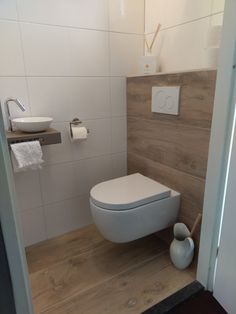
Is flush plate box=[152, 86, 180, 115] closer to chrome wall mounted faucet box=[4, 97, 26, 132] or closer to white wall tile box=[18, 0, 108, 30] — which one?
white wall tile box=[18, 0, 108, 30]

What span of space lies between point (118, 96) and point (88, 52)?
397 millimetres

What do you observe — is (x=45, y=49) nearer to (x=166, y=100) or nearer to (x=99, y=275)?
(x=166, y=100)

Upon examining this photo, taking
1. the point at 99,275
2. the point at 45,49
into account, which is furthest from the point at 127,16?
the point at 99,275

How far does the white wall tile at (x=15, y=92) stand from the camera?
1.38 m

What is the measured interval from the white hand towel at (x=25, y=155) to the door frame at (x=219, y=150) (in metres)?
0.97

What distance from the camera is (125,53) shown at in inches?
68.4

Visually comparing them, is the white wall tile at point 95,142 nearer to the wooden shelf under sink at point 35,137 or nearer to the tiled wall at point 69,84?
the tiled wall at point 69,84

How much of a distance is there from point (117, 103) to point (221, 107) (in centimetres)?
95

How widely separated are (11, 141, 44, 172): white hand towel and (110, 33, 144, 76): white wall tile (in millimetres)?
848

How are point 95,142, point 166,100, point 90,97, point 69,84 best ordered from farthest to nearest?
point 95,142 < point 90,97 < point 69,84 < point 166,100

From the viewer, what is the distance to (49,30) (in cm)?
143

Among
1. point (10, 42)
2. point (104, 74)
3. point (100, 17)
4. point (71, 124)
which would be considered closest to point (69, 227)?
point (71, 124)

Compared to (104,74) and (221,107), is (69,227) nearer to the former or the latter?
(104,74)

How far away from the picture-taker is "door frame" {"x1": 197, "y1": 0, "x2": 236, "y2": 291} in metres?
0.96
